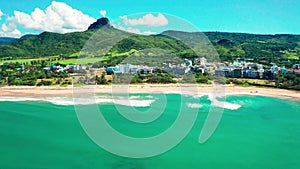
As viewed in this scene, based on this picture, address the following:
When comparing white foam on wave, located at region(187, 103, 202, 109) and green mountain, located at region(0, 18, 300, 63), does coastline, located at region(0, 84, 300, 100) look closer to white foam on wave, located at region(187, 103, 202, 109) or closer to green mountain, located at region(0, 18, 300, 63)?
white foam on wave, located at region(187, 103, 202, 109)

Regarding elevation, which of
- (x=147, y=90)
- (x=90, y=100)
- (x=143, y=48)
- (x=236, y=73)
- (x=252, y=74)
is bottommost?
(x=90, y=100)

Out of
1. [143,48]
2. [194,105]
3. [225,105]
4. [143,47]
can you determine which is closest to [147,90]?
[194,105]

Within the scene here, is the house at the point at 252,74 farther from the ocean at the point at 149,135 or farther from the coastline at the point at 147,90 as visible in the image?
the ocean at the point at 149,135

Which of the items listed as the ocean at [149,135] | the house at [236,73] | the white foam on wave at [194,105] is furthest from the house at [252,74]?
the white foam on wave at [194,105]

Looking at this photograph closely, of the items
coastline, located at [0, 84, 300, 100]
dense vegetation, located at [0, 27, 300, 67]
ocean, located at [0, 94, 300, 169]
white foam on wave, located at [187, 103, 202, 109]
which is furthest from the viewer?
dense vegetation, located at [0, 27, 300, 67]

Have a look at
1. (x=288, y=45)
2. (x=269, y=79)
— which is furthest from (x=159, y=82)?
(x=288, y=45)

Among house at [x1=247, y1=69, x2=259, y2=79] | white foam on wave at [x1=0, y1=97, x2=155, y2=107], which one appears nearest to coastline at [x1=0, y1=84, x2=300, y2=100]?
white foam on wave at [x1=0, y1=97, x2=155, y2=107]

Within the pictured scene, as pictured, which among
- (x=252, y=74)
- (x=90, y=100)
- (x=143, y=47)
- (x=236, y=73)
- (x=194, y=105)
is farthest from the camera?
(x=143, y=47)

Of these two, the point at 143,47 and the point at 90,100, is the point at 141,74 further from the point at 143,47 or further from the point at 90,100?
the point at 90,100
